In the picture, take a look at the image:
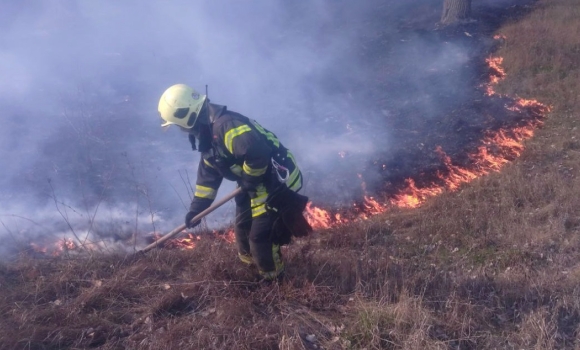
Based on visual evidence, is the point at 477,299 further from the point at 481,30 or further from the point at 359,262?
the point at 481,30

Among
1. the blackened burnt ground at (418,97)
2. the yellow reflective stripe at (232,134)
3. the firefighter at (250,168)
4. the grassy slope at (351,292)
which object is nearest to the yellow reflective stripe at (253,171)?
the firefighter at (250,168)

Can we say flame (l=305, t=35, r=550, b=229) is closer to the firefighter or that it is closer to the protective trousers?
the protective trousers

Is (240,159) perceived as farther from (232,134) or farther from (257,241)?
(257,241)

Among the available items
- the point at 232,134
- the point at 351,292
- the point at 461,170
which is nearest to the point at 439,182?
the point at 461,170

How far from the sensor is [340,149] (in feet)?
31.6

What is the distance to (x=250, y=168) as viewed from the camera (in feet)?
14.4

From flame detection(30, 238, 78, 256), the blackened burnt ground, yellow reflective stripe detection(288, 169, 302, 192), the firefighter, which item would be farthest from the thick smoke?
yellow reflective stripe detection(288, 169, 302, 192)

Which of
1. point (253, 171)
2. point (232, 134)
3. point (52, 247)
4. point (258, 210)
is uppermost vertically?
point (232, 134)

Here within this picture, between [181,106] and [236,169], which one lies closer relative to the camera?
[181,106]

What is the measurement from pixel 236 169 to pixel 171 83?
8.04 metres

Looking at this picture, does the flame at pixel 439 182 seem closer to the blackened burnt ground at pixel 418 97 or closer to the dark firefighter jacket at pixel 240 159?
the blackened burnt ground at pixel 418 97

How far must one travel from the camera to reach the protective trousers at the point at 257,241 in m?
4.66

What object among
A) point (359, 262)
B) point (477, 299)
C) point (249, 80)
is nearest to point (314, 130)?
point (249, 80)

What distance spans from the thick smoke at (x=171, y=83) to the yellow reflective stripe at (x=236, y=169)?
173 centimetres
